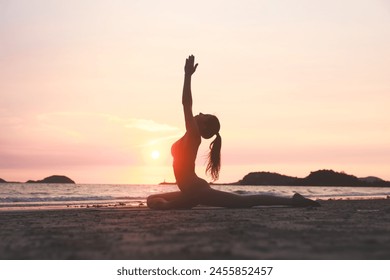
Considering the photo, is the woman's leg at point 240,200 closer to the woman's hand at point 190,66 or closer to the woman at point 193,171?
the woman at point 193,171

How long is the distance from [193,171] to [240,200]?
130cm

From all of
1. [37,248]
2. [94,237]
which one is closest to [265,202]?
[94,237]

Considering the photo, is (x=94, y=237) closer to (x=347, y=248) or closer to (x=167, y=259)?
(x=167, y=259)

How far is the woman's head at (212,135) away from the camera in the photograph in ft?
30.0

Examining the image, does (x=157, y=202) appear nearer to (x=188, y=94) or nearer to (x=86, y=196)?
(x=188, y=94)

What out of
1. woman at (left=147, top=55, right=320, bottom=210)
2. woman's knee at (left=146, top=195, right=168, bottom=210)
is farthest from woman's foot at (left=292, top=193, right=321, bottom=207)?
woman's knee at (left=146, top=195, right=168, bottom=210)

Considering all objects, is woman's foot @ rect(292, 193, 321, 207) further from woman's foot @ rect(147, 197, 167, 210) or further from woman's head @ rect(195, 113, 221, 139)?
woman's foot @ rect(147, 197, 167, 210)

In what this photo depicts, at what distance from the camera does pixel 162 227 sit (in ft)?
Answer: 19.2

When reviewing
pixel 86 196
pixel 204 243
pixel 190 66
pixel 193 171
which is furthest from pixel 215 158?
pixel 86 196

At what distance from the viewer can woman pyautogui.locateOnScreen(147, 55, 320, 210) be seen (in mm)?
8664

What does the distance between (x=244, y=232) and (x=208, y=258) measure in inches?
63.1

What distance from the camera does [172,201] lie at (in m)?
9.96
